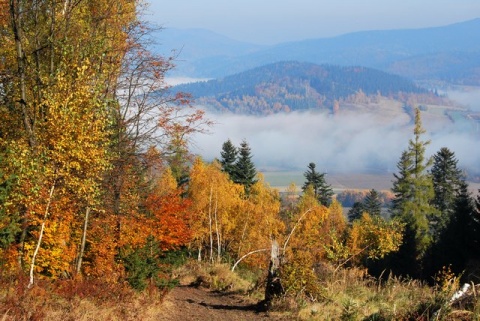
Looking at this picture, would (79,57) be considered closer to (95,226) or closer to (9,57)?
(9,57)

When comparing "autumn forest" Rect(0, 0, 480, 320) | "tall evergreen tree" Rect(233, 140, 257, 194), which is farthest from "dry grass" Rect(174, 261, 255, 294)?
"tall evergreen tree" Rect(233, 140, 257, 194)

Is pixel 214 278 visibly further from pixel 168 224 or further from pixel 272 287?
pixel 272 287

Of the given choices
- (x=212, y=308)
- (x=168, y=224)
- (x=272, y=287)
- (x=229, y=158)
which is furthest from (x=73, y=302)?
(x=229, y=158)

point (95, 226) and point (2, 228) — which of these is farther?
point (95, 226)

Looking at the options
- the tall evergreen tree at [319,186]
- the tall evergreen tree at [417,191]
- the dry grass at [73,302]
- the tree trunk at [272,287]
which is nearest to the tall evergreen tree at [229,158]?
the tall evergreen tree at [417,191]

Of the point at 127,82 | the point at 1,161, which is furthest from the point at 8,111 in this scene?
the point at 127,82

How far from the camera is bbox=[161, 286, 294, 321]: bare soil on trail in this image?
1233cm

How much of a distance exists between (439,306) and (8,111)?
1089cm

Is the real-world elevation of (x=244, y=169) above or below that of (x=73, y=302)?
below

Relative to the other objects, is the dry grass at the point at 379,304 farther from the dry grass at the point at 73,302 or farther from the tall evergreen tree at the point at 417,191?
the tall evergreen tree at the point at 417,191

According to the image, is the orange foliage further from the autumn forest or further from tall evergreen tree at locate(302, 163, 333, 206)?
tall evergreen tree at locate(302, 163, 333, 206)

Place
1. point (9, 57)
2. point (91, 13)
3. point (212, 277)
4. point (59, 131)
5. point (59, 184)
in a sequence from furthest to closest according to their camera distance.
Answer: point (212, 277) → point (91, 13) → point (9, 57) → point (59, 184) → point (59, 131)

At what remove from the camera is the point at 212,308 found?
13.7m

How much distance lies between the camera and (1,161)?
Result: 11.1 m
